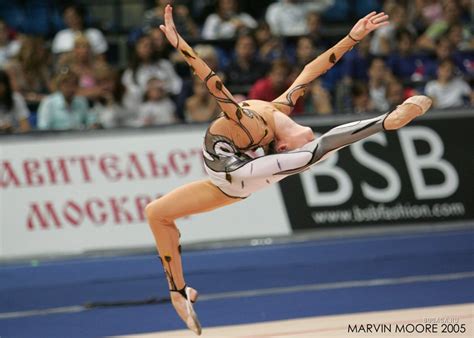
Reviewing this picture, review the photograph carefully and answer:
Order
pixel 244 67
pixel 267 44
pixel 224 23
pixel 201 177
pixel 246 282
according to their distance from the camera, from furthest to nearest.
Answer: pixel 224 23
pixel 267 44
pixel 244 67
pixel 201 177
pixel 246 282

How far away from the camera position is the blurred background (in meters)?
8.25

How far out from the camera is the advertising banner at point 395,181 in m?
9.48

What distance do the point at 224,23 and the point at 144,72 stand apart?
67.2 inches

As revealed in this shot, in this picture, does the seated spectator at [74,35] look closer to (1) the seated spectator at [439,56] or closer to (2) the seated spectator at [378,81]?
(2) the seated spectator at [378,81]

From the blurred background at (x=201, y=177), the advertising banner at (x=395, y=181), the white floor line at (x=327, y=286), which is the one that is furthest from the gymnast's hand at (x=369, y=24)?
the advertising banner at (x=395, y=181)

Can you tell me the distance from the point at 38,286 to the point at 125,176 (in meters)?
1.38

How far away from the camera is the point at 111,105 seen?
9906 mm

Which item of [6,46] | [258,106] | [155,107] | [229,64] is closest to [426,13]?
[229,64]

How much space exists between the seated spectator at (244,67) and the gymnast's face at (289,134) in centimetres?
468

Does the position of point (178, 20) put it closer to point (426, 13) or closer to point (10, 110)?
point (10, 110)

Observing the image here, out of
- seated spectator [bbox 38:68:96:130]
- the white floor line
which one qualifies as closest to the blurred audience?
seated spectator [bbox 38:68:96:130]

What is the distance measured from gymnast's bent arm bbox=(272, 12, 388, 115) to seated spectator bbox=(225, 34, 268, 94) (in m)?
4.32

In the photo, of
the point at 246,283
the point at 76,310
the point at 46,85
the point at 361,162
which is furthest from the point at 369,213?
the point at 46,85

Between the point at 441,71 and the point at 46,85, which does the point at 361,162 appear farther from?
the point at 46,85
